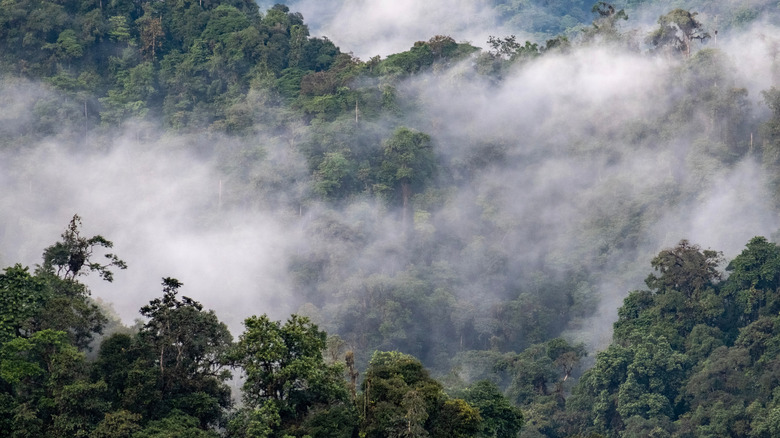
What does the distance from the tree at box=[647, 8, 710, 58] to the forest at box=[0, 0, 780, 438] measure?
0.36 feet

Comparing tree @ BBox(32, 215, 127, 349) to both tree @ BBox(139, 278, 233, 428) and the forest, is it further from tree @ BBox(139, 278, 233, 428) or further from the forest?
the forest

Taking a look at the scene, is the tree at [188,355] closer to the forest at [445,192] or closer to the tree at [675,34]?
the forest at [445,192]

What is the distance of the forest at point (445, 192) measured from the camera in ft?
192

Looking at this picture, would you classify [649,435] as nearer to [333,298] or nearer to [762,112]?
[333,298]

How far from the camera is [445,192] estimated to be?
74.6 meters

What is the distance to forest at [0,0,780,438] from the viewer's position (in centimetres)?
5862

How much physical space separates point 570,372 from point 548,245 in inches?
542

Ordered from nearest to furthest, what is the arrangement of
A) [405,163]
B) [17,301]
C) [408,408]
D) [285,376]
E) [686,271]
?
[408,408]
[285,376]
[17,301]
[686,271]
[405,163]

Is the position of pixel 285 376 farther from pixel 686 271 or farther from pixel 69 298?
pixel 686 271

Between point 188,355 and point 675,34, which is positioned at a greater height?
point 675,34

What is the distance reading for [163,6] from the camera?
81.7 meters

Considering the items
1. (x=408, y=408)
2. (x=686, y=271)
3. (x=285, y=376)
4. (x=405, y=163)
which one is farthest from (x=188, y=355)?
(x=405, y=163)

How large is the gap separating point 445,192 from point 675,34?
14408mm

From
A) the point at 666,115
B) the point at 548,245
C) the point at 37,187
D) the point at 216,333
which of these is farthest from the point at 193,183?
the point at 216,333
